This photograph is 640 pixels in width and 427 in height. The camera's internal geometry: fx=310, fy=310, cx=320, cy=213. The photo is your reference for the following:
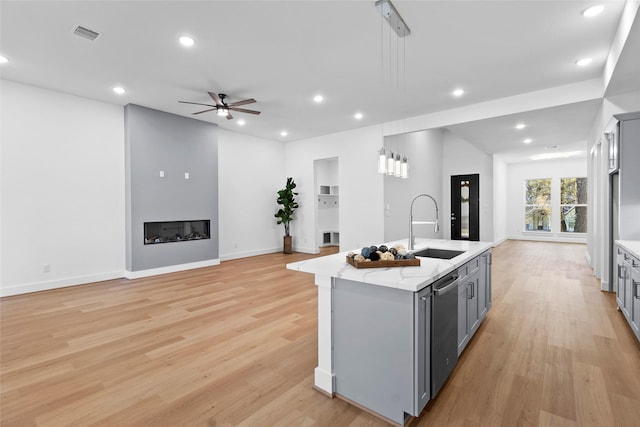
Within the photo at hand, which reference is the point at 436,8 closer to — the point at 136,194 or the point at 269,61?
the point at 269,61

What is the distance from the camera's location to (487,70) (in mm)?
4004

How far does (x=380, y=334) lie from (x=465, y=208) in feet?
27.3

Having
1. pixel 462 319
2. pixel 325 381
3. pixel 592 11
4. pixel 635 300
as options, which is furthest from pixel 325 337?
pixel 592 11

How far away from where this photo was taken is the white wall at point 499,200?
9069mm

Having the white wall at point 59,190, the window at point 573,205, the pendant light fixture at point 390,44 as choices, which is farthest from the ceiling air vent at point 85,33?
the window at point 573,205

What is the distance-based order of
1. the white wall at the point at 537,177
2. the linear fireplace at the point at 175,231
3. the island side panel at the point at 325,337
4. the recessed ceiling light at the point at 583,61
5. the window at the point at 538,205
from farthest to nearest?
the window at the point at 538,205
the white wall at the point at 537,177
the linear fireplace at the point at 175,231
the recessed ceiling light at the point at 583,61
the island side panel at the point at 325,337

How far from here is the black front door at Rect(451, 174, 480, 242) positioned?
8938 mm

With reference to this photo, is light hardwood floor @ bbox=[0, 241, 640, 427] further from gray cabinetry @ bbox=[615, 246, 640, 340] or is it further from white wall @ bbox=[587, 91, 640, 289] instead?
white wall @ bbox=[587, 91, 640, 289]

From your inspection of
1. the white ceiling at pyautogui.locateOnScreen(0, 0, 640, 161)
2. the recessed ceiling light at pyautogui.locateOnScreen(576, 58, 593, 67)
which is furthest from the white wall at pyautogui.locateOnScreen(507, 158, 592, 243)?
the recessed ceiling light at pyautogui.locateOnScreen(576, 58, 593, 67)

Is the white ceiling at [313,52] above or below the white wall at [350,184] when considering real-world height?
above

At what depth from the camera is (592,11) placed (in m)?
2.78

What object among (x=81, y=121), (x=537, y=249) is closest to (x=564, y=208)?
(x=537, y=249)

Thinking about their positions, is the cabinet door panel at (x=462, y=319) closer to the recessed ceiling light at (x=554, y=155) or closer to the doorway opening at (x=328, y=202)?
the doorway opening at (x=328, y=202)

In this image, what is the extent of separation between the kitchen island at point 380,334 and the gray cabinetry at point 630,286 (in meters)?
1.77
